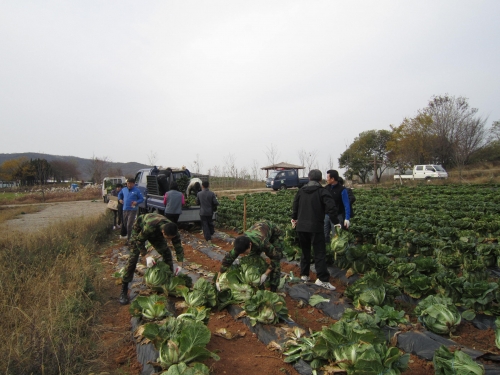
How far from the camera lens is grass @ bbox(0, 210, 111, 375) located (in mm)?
3363

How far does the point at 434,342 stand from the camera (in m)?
3.61

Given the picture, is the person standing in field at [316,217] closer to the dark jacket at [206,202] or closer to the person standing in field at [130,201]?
the dark jacket at [206,202]

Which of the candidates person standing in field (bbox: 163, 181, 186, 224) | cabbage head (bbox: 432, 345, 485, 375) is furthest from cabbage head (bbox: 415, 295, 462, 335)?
person standing in field (bbox: 163, 181, 186, 224)

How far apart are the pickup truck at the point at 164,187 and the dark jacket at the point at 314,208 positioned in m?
6.29

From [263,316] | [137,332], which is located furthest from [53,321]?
[263,316]

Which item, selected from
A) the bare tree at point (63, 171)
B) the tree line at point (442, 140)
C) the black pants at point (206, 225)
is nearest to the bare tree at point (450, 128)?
the tree line at point (442, 140)

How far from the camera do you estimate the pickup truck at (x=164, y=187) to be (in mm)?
11359

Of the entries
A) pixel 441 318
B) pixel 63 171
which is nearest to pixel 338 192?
pixel 441 318

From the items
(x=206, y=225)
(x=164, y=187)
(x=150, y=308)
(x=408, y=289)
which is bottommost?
(x=408, y=289)

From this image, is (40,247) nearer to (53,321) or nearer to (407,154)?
(53,321)

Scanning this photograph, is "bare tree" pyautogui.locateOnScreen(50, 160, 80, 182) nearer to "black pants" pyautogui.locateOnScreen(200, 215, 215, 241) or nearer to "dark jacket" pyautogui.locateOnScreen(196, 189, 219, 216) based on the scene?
"black pants" pyautogui.locateOnScreen(200, 215, 215, 241)

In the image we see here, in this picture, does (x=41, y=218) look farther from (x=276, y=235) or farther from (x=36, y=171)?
(x=36, y=171)

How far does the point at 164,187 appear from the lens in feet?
39.6

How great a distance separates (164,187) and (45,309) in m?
7.78
